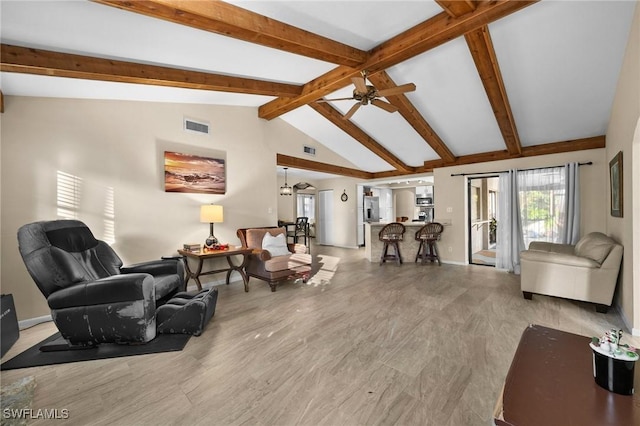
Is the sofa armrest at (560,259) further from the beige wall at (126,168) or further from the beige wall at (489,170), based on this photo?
the beige wall at (126,168)

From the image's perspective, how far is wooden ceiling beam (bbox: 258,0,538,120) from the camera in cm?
236

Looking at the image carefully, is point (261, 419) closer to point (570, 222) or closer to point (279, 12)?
point (279, 12)

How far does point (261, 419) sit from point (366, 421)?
62 centimetres

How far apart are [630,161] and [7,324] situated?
620 centimetres

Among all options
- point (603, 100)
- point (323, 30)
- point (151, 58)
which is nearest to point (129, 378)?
point (151, 58)

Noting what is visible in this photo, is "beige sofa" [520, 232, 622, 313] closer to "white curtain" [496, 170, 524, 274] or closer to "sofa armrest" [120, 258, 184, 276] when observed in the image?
"white curtain" [496, 170, 524, 274]

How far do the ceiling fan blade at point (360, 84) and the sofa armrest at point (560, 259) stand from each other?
10.4ft

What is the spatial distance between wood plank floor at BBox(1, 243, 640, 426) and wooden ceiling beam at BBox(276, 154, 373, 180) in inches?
127

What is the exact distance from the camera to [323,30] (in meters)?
2.78

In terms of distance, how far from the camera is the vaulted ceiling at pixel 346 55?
228 cm

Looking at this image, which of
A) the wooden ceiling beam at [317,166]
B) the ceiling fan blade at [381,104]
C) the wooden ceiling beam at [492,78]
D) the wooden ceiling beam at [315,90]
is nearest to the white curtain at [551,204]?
the wooden ceiling beam at [492,78]

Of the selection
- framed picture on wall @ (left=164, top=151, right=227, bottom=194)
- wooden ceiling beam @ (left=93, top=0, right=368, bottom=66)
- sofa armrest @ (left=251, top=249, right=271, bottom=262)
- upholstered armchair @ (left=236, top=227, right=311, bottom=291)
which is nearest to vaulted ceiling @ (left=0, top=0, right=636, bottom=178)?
wooden ceiling beam @ (left=93, top=0, right=368, bottom=66)

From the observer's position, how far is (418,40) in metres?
2.81

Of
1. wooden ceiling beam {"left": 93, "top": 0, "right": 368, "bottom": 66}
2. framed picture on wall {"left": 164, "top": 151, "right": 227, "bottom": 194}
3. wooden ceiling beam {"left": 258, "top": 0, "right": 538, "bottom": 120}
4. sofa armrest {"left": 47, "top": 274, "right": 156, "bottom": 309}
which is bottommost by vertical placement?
sofa armrest {"left": 47, "top": 274, "right": 156, "bottom": 309}
